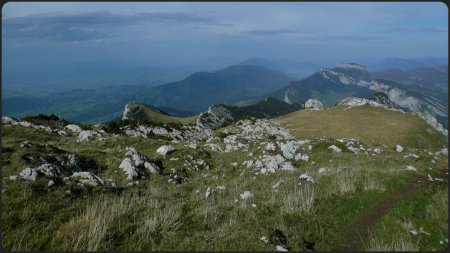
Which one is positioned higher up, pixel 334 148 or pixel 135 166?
pixel 135 166

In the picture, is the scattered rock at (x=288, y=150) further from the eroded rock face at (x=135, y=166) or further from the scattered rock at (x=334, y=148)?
the eroded rock face at (x=135, y=166)

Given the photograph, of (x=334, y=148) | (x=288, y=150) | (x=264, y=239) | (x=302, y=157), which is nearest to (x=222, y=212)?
(x=264, y=239)

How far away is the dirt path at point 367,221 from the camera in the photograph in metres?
10.1

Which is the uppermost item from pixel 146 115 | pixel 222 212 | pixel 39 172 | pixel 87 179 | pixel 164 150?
pixel 222 212

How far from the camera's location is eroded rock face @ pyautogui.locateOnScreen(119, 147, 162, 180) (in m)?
22.2

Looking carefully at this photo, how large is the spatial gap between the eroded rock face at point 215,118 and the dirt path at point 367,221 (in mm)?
101165

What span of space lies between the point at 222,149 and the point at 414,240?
25.3m

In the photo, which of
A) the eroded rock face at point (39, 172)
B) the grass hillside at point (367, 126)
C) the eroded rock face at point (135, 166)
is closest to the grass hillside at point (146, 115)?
the grass hillside at point (367, 126)

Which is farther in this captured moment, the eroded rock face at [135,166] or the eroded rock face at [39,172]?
the eroded rock face at [135,166]

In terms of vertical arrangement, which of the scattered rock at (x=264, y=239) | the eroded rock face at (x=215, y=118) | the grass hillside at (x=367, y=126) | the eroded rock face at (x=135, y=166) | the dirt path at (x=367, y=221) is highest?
the scattered rock at (x=264, y=239)

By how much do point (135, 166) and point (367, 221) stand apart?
1489cm

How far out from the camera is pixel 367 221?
39.0 feet

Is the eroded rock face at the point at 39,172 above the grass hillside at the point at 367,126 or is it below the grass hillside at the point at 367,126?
above

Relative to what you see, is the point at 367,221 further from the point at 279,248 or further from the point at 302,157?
the point at 302,157
